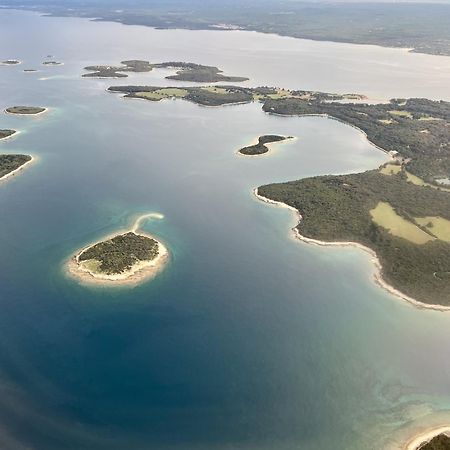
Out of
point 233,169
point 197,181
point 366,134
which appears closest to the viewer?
point 197,181

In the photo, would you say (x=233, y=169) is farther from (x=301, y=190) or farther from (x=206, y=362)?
(x=206, y=362)

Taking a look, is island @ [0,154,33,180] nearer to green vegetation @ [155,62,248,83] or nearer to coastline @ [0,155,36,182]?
coastline @ [0,155,36,182]

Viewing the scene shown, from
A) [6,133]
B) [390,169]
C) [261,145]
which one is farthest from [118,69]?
[390,169]

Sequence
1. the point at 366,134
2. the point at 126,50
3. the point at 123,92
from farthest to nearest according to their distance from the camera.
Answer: the point at 126,50, the point at 123,92, the point at 366,134

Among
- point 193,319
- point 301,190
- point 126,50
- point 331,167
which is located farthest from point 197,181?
point 126,50

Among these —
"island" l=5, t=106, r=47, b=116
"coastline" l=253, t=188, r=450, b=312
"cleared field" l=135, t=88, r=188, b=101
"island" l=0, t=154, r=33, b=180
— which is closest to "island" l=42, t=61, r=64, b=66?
"cleared field" l=135, t=88, r=188, b=101

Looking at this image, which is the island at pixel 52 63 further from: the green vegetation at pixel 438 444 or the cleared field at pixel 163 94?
the green vegetation at pixel 438 444
